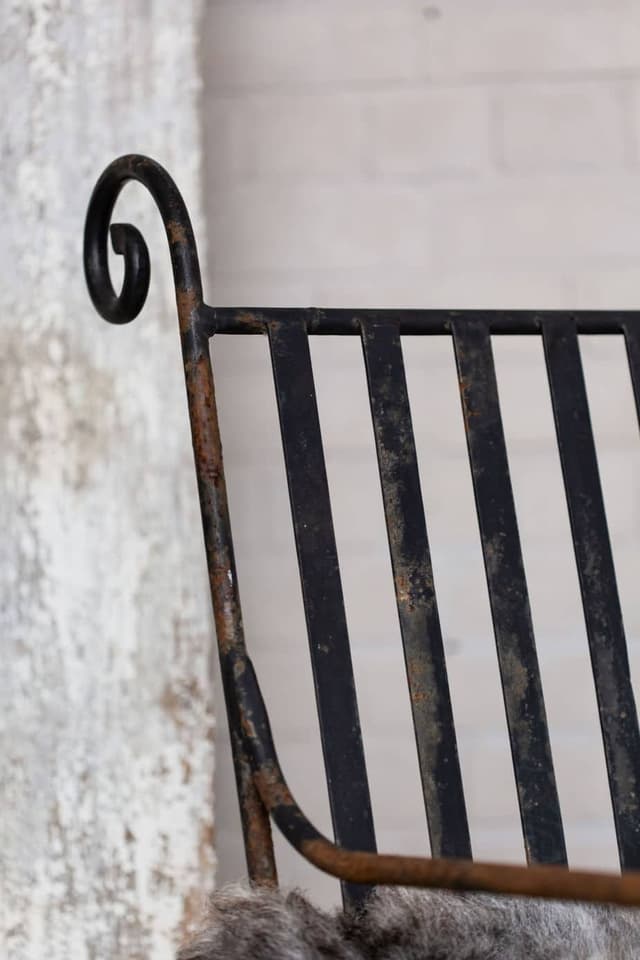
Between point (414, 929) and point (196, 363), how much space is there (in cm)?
38

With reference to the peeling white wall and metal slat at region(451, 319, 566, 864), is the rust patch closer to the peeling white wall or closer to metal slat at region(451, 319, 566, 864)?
metal slat at region(451, 319, 566, 864)

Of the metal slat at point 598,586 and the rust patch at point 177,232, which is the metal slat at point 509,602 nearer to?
the metal slat at point 598,586

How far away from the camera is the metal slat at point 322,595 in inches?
26.4

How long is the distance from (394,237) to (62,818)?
771 millimetres

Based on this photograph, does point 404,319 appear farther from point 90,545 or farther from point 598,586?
point 90,545

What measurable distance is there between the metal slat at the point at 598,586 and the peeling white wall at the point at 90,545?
0.45 m

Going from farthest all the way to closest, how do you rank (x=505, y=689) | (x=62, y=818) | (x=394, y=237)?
(x=394, y=237) < (x=62, y=818) < (x=505, y=689)

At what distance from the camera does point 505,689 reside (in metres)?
0.73

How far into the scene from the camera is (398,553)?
0.73 metres

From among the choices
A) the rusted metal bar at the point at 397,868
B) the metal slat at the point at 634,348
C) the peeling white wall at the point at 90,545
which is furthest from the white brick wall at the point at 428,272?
the rusted metal bar at the point at 397,868

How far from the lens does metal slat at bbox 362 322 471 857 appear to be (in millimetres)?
693

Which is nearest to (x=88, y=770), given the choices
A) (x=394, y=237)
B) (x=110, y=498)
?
(x=110, y=498)

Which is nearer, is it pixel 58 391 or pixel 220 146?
pixel 58 391

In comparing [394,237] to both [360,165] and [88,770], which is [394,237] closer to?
[360,165]
